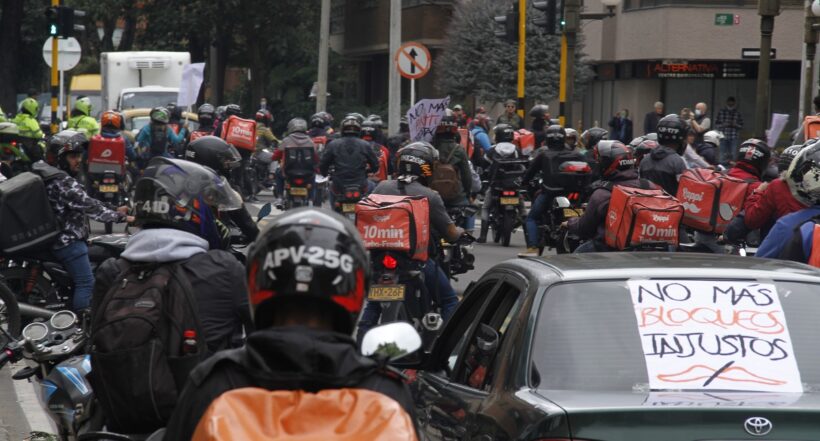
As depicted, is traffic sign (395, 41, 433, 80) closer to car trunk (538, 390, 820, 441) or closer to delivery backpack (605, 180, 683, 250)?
delivery backpack (605, 180, 683, 250)

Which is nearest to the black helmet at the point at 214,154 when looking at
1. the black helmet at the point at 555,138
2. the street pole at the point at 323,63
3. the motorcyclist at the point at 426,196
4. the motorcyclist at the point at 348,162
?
the motorcyclist at the point at 426,196

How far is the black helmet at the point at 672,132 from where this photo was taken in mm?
14258

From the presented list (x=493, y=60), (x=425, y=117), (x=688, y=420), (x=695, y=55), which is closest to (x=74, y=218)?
(x=688, y=420)

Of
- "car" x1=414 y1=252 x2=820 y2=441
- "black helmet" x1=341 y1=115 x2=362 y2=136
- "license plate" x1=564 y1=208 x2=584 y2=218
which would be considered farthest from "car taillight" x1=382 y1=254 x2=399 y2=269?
"black helmet" x1=341 y1=115 x2=362 y2=136

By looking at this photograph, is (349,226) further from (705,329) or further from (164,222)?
(164,222)

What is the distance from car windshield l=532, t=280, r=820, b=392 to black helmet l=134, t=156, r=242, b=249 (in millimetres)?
1421

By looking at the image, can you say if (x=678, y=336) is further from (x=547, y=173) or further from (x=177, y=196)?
(x=547, y=173)

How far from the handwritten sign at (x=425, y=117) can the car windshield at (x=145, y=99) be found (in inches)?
686

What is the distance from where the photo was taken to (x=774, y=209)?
8.99 metres

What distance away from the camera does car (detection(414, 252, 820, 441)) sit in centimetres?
422

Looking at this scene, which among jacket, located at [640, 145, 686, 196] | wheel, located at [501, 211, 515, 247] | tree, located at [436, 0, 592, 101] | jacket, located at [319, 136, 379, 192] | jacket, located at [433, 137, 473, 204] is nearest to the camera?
jacket, located at [640, 145, 686, 196]

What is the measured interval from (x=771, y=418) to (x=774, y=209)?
4.96 meters

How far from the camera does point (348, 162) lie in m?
19.2

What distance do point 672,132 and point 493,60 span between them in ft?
90.1
